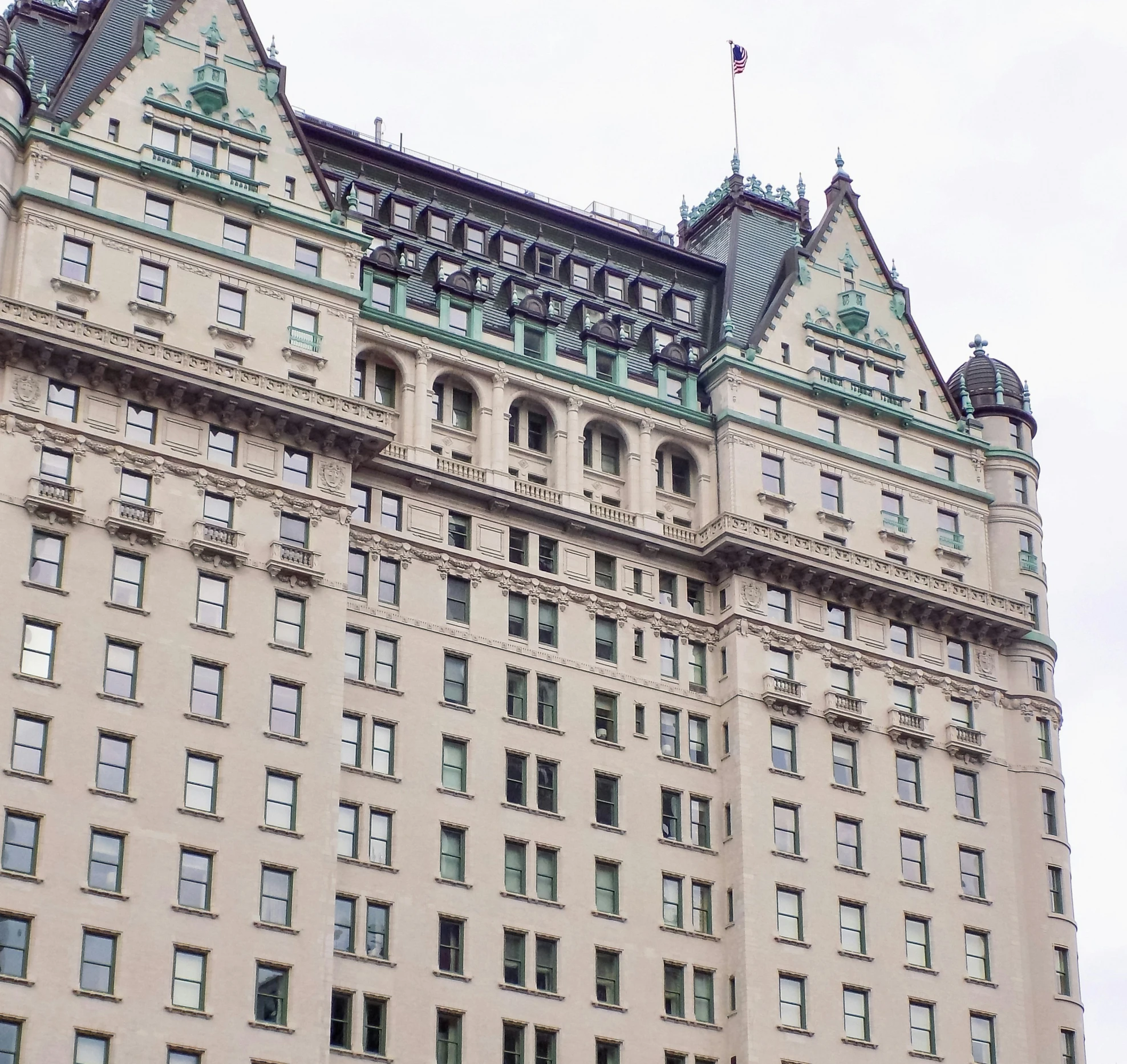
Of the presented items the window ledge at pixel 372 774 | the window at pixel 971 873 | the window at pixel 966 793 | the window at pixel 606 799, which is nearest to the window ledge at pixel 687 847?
the window at pixel 606 799

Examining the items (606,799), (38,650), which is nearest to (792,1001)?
(606,799)

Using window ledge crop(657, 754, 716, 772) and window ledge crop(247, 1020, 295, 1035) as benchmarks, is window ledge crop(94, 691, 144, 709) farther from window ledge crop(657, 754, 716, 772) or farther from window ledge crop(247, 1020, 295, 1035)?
window ledge crop(657, 754, 716, 772)

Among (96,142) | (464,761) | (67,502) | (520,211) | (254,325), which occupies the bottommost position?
(464,761)

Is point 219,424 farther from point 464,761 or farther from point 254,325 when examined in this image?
point 464,761

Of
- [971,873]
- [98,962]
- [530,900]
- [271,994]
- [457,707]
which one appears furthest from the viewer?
[971,873]

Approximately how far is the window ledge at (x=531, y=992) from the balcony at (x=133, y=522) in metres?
22.8

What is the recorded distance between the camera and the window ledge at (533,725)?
102438mm

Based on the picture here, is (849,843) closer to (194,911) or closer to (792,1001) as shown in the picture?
(792,1001)

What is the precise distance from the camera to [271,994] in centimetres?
8988

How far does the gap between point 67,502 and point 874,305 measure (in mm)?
47239

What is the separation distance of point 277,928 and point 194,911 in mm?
3344

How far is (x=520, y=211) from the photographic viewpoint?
397ft

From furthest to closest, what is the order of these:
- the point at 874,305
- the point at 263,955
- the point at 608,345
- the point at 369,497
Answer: the point at 874,305 < the point at 608,345 < the point at 369,497 < the point at 263,955

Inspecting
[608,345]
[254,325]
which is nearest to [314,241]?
[254,325]
